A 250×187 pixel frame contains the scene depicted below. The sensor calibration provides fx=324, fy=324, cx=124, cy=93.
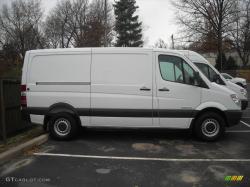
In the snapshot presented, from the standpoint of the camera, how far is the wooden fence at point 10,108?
24.7ft

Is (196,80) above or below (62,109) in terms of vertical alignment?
above

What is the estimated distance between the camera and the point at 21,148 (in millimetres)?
7008

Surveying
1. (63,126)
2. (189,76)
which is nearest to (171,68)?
(189,76)

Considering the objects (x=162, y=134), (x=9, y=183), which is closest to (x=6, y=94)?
(x=9, y=183)

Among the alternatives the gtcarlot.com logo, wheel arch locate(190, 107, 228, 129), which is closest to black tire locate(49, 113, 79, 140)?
wheel arch locate(190, 107, 228, 129)

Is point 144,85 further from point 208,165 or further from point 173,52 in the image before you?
point 208,165

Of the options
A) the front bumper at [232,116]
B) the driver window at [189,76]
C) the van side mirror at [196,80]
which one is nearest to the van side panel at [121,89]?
the driver window at [189,76]

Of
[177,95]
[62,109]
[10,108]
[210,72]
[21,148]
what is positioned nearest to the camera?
[21,148]

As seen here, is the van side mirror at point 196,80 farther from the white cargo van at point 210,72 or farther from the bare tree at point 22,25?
the bare tree at point 22,25

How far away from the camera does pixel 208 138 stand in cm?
Answer: 799

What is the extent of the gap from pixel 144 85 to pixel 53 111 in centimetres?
238

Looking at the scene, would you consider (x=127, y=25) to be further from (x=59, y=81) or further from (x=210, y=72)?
(x=59, y=81)

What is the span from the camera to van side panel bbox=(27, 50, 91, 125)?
812 centimetres

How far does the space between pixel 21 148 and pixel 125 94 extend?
271 centimetres
